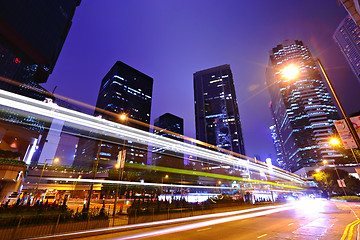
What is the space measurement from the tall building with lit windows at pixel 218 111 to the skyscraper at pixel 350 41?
10358 centimetres

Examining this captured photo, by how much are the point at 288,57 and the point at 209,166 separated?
173 meters

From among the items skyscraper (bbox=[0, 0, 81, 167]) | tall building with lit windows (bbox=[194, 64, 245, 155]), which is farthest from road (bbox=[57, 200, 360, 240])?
tall building with lit windows (bbox=[194, 64, 245, 155])

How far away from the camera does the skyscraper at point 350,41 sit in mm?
136250

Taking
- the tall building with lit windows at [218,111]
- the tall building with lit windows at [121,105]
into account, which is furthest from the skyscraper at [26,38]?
the tall building with lit windows at [218,111]

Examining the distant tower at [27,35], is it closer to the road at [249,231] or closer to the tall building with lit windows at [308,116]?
the road at [249,231]

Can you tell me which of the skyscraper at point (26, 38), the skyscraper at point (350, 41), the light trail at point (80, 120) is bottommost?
the light trail at point (80, 120)

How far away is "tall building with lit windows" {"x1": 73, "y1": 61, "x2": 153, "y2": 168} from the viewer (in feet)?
408

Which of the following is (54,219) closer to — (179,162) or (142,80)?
(179,162)

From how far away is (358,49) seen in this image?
136125 millimetres

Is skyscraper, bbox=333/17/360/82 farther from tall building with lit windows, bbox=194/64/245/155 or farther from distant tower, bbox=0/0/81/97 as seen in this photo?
distant tower, bbox=0/0/81/97

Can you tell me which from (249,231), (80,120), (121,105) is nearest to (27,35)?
(80,120)

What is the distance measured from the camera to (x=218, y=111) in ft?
569

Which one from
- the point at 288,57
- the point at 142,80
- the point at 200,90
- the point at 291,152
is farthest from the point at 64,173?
the point at 288,57

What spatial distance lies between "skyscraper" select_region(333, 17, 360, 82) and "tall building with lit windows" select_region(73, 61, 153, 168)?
189212 mm
